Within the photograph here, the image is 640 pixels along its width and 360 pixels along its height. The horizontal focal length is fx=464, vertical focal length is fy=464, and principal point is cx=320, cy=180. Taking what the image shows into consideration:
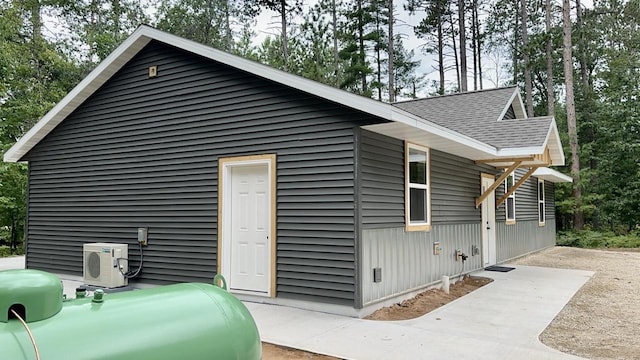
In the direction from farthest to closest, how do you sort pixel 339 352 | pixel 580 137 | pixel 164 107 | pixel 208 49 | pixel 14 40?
pixel 580 137
pixel 14 40
pixel 164 107
pixel 208 49
pixel 339 352

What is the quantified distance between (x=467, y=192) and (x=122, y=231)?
6094 millimetres

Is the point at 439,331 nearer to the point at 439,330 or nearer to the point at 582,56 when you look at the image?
the point at 439,330

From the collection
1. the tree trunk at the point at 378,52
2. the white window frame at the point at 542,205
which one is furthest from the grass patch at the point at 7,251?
the white window frame at the point at 542,205

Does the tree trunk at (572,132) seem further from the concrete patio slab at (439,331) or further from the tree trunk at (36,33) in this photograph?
the tree trunk at (36,33)

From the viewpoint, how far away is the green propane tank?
1.63m

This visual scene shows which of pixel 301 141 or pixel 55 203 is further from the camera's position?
pixel 55 203

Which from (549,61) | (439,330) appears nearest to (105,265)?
(439,330)

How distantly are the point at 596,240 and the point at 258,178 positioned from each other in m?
14.9

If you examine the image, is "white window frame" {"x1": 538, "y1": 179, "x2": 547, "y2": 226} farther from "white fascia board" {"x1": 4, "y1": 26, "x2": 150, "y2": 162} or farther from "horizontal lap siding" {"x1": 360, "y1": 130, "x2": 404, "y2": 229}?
"white fascia board" {"x1": 4, "y1": 26, "x2": 150, "y2": 162}

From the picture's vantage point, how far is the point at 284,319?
5.18m

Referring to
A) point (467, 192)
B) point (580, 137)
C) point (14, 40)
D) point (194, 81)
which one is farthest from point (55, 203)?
point (580, 137)

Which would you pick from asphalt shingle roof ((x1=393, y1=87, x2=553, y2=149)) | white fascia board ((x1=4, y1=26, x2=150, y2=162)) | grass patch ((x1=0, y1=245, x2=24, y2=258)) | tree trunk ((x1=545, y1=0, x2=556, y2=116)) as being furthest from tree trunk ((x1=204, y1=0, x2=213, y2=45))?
tree trunk ((x1=545, y1=0, x2=556, y2=116))

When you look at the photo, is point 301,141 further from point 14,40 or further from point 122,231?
point 14,40

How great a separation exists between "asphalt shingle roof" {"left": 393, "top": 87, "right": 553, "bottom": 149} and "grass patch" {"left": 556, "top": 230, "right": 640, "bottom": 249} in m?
8.15
